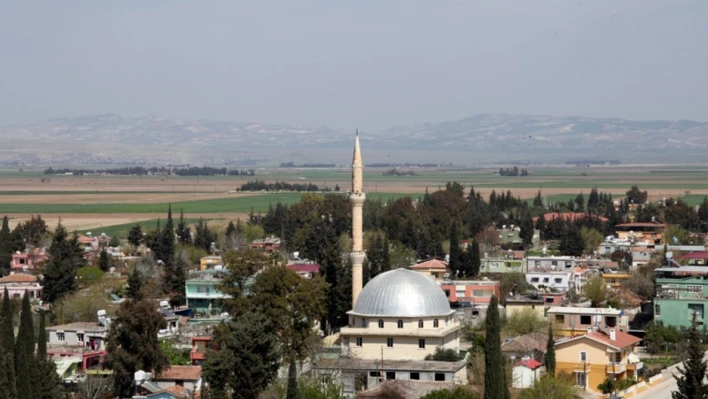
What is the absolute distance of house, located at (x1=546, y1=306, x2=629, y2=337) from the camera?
144ft

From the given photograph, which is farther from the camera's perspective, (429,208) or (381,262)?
(429,208)

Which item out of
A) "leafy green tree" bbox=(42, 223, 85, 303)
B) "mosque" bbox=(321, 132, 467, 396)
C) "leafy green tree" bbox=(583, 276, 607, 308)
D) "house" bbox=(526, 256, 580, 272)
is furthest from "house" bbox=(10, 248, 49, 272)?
"mosque" bbox=(321, 132, 467, 396)

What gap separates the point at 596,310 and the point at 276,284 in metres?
11.5

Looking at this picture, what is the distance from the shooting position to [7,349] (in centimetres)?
3198

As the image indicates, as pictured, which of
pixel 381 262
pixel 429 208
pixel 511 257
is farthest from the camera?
pixel 429 208

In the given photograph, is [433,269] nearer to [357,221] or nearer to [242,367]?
[357,221]

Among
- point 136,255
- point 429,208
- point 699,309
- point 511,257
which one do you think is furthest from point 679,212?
point 699,309

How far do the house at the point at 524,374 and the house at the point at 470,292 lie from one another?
15.1m

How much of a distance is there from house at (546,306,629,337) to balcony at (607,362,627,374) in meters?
4.89

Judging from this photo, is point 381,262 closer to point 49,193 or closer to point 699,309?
point 699,309

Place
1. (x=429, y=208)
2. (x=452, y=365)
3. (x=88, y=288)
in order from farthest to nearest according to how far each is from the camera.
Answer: (x=429, y=208) → (x=88, y=288) → (x=452, y=365)

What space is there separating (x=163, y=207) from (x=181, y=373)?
94.5 meters

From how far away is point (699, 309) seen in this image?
147 feet

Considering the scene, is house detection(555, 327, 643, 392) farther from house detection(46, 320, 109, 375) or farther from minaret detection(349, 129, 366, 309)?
house detection(46, 320, 109, 375)
